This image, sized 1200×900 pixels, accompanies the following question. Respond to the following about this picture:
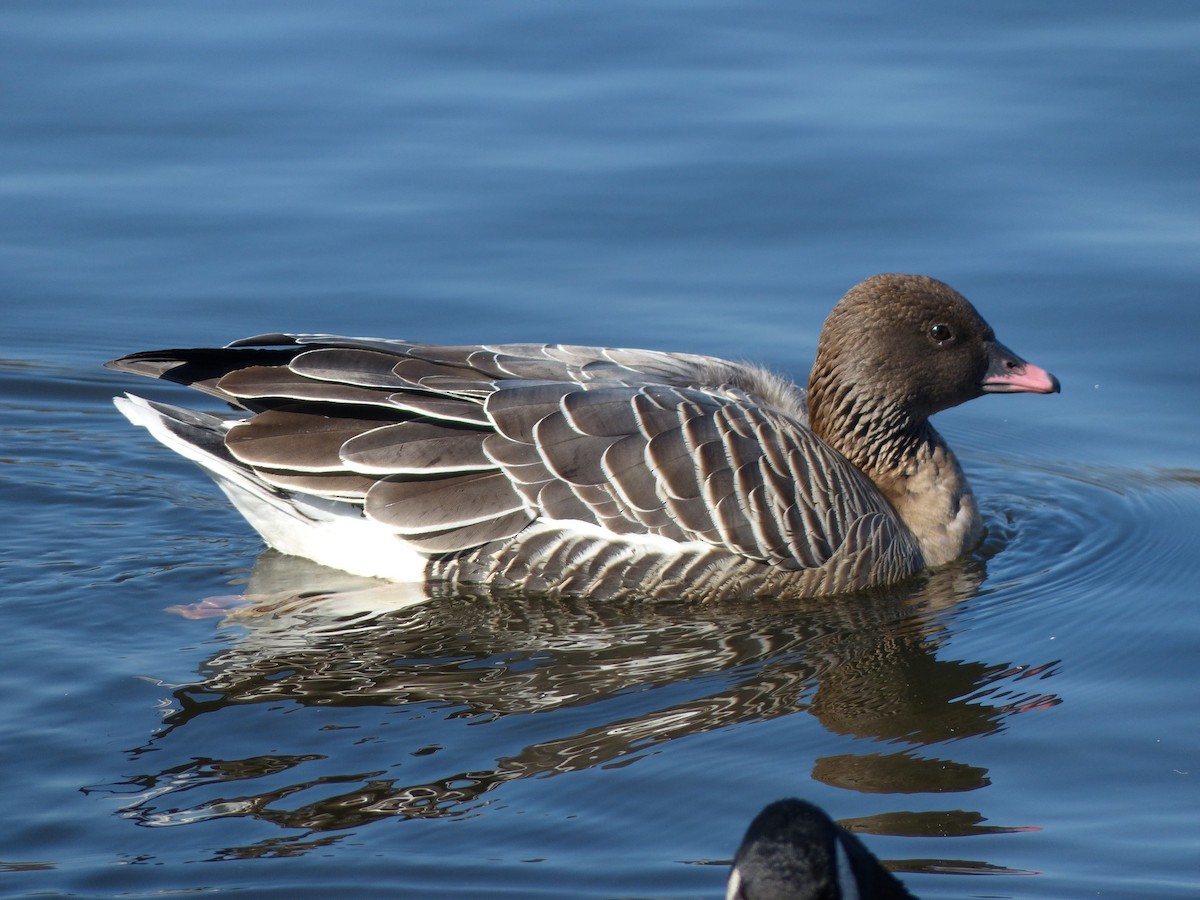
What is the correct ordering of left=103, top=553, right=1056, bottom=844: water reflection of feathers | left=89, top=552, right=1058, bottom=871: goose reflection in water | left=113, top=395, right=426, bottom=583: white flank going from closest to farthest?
left=89, top=552, right=1058, bottom=871: goose reflection in water
left=103, top=553, right=1056, bottom=844: water reflection of feathers
left=113, top=395, right=426, bottom=583: white flank

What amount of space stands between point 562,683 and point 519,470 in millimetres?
1361

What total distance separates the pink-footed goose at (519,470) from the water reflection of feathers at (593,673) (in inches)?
7.8

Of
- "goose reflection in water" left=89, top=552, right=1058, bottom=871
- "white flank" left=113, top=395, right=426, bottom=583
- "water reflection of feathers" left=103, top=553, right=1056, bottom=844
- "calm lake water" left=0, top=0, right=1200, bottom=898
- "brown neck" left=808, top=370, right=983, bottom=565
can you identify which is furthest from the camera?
"brown neck" left=808, top=370, right=983, bottom=565

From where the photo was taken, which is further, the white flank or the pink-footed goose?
the white flank

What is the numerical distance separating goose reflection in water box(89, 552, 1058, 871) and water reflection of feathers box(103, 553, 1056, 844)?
10 mm

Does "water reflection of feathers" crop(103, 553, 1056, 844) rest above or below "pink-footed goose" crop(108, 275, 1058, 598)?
below

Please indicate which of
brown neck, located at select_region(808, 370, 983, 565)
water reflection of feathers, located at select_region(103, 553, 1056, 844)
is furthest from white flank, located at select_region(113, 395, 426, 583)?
brown neck, located at select_region(808, 370, 983, 565)

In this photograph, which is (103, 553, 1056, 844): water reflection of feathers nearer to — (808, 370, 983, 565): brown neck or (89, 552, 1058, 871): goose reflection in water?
(89, 552, 1058, 871): goose reflection in water

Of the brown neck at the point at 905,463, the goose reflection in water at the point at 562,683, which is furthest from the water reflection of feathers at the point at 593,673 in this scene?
the brown neck at the point at 905,463

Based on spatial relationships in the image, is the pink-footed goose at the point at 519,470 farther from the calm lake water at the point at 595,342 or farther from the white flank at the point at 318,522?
the calm lake water at the point at 595,342

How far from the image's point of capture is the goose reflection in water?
7219 millimetres

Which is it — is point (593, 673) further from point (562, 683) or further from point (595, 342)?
point (595, 342)

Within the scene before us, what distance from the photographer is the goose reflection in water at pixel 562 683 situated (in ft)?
23.7

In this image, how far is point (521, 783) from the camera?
7.27 metres
